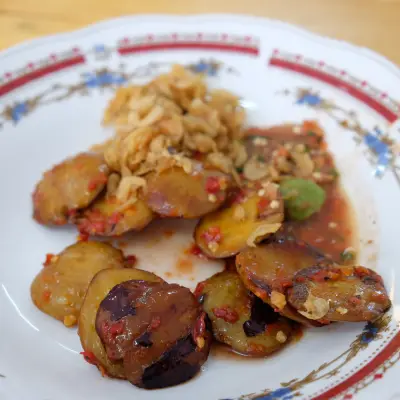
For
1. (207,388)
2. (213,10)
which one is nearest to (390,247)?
(207,388)

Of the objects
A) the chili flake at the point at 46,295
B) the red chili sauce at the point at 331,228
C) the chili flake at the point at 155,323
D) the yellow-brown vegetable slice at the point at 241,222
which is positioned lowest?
the chili flake at the point at 46,295

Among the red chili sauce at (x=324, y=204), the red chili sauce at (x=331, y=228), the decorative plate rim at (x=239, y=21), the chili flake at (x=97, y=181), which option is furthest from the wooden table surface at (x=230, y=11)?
the chili flake at (x=97, y=181)

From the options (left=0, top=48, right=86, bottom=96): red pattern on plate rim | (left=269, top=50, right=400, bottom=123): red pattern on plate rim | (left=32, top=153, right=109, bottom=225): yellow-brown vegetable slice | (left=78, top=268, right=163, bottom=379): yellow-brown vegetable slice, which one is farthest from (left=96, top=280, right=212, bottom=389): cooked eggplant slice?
A: (left=0, top=48, right=86, bottom=96): red pattern on plate rim

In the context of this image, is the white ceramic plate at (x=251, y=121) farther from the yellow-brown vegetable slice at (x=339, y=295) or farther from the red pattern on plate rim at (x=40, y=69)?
the yellow-brown vegetable slice at (x=339, y=295)

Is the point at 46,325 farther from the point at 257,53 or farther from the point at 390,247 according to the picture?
the point at 257,53

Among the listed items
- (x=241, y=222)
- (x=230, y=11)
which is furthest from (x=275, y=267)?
(x=230, y=11)

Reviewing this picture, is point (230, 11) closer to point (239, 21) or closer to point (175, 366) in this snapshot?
point (239, 21)
